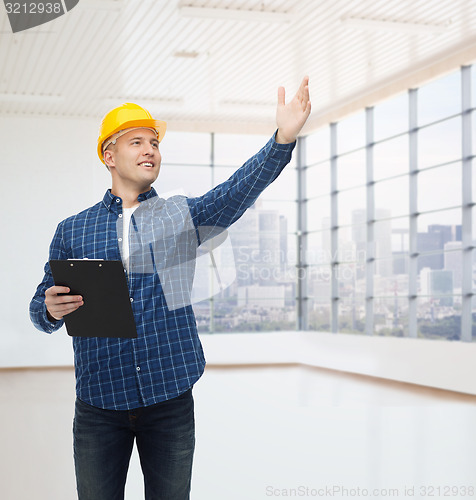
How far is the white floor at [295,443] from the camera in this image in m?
4.60

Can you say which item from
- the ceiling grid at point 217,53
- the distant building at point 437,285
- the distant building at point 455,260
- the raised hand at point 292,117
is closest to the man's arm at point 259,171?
the raised hand at point 292,117

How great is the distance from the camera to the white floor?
460cm

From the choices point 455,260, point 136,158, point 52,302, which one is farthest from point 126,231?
point 455,260

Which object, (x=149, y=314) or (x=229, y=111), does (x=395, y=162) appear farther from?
(x=149, y=314)

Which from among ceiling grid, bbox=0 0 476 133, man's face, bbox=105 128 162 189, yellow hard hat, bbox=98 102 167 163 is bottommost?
man's face, bbox=105 128 162 189

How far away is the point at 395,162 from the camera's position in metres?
11.4

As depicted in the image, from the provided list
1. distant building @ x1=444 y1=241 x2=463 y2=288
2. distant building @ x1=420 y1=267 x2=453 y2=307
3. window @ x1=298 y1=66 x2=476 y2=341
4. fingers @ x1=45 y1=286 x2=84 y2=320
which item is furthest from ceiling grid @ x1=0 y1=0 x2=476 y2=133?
fingers @ x1=45 y1=286 x2=84 y2=320

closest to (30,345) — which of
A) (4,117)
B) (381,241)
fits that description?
(4,117)

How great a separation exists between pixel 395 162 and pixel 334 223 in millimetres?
2013

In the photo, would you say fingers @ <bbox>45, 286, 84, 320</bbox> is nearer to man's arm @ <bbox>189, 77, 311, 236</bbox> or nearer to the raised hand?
man's arm @ <bbox>189, 77, 311, 236</bbox>

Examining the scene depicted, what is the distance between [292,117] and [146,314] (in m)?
0.67

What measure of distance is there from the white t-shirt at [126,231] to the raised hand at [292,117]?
524 mm

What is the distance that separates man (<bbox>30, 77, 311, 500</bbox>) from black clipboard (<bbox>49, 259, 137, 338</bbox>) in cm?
3

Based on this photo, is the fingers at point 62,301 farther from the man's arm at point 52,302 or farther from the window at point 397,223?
the window at point 397,223
